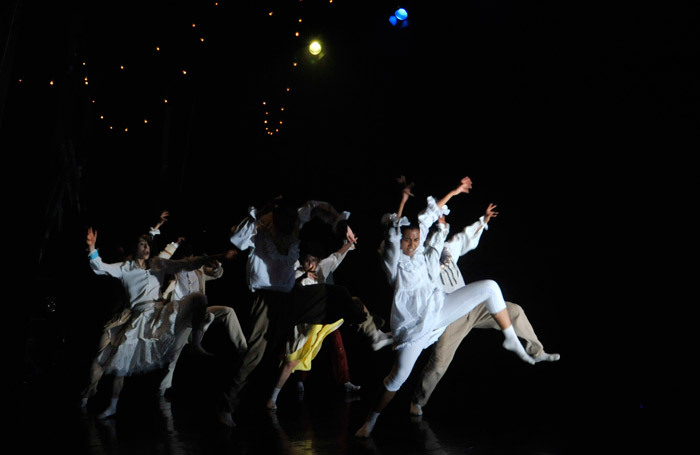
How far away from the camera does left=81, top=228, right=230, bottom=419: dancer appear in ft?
15.1

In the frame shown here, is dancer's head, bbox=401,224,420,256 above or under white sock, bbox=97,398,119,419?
above

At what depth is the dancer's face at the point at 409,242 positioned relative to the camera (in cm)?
395

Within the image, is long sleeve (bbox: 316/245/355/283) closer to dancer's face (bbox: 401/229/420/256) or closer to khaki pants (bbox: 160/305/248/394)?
khaki pants (bbox: 160/305/248/394)

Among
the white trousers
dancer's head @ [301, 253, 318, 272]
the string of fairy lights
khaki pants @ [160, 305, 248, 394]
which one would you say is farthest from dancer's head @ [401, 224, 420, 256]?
the string of fairy lights

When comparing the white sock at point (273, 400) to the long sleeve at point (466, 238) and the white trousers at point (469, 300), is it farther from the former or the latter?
the long sleeve at point (466, 238)

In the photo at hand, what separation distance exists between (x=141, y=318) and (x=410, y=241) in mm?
2129

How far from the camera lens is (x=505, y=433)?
11.6 feet

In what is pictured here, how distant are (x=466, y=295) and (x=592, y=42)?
268cm

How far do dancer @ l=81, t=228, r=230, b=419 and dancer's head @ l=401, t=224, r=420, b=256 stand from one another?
4.65ft

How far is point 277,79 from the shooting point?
7.27m

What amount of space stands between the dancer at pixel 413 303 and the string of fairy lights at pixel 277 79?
3.39 m

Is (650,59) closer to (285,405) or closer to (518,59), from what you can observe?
(518,59)

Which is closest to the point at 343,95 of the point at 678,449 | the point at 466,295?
the point at 466,295

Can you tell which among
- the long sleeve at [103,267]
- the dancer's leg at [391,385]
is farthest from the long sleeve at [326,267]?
the dancer's leg at [391,385]
